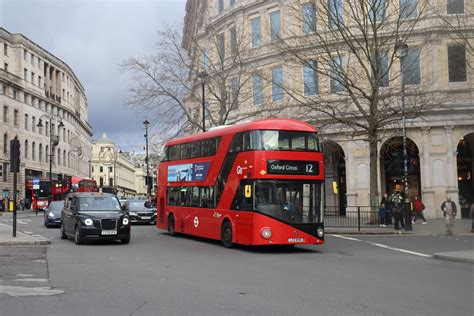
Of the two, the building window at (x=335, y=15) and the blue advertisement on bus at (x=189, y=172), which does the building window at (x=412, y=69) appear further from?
the blue advertisement on bus at (x=189, y=172)

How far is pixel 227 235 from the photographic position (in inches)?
713

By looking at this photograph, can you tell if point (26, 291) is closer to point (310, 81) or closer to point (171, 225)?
point (171, 225)

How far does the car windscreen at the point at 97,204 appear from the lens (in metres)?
19.5

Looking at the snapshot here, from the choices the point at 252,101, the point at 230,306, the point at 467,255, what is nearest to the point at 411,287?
the point at 230,306

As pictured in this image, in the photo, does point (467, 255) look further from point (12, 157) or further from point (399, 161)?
point (12, 157)

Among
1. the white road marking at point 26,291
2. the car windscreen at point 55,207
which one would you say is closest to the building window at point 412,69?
the car windscreen at point 55,207

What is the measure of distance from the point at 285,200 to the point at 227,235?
280 cm

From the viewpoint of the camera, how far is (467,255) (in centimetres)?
1520

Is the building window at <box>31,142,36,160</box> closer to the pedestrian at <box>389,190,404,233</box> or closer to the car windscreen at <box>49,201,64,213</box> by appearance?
the car windscreen at <box>49,201,64,213</box>

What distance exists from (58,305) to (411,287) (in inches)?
255

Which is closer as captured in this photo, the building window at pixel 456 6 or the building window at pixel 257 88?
the building window at pixel 456 6

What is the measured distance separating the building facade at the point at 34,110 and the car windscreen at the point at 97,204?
4369 centimetres

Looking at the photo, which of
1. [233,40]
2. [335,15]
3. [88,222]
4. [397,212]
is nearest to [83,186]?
[233,40]

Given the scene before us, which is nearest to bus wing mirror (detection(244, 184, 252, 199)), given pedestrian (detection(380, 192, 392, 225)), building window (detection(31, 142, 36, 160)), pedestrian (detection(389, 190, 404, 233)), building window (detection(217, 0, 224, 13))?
pedestrian (detection(389, 190, 404, 233))
